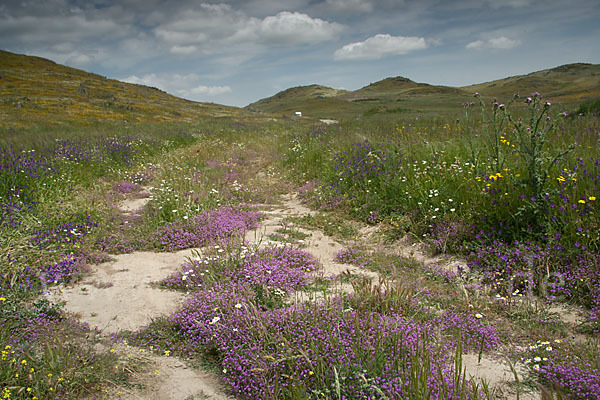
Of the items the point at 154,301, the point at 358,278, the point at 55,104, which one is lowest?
the point at 154,301

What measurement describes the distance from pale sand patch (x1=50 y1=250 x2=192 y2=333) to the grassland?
17 cm

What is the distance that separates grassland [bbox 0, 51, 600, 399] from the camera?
8.50ft

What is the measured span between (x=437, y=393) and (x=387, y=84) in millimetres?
127349

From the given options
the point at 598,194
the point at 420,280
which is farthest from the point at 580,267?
the point at 420,280

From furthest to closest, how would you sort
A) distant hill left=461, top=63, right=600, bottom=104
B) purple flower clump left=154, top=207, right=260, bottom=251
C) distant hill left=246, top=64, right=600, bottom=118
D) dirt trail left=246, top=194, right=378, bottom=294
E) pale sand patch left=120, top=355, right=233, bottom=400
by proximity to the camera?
distant hill left=461, top=63, right=600, bottom=104, distant hill left=246, top=64, right=600, bottom=118, purple flower clump left=154, top=207, right=260, bottom=251, dirt trail left=246, top=194, right=378, bottom=294, pale sand patch left=120, top=355, right=233, bottom=400

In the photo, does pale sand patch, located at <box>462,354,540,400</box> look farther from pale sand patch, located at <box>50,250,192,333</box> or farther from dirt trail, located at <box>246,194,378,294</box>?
pale sand patch, located at <box>50,250,192,333</box>

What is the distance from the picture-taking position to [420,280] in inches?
169

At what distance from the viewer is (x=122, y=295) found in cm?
421

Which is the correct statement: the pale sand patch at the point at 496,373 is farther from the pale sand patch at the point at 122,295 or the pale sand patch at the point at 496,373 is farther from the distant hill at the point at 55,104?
the distant hill at the point at 55,104

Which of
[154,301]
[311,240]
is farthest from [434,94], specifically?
[154,301]

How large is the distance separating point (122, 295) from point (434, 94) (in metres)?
86.7

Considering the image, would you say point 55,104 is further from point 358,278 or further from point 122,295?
point 358,278

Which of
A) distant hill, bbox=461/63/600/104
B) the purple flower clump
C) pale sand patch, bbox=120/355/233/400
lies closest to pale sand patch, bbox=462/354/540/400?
pale sand patch, bbox=120/355/233/400

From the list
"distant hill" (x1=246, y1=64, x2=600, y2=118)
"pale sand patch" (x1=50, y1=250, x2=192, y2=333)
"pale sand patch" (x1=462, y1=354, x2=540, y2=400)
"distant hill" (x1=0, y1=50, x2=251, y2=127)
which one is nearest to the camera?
"pale sand patch" (x1=462, y1=354, x2=540, y2=400)
